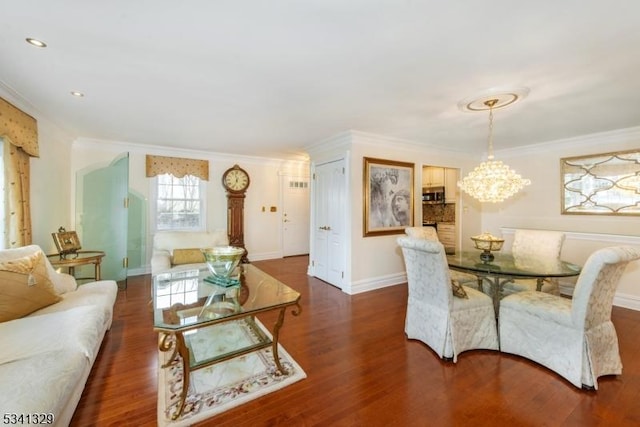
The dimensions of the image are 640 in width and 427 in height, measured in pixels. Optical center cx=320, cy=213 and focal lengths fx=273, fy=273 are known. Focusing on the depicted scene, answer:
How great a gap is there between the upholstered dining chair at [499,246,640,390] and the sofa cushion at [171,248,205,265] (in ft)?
11.9

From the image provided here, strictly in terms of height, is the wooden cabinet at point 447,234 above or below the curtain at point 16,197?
below

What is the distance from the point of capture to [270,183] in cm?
605

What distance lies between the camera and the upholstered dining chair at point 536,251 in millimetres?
2912

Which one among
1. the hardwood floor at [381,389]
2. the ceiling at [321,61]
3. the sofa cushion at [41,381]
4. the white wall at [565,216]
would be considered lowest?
the hardwood floor at [381,389]

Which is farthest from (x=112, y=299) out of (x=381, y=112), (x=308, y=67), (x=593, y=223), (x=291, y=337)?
(x=593, y=223)

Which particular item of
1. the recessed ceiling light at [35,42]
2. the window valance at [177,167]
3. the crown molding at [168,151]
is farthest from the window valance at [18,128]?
the window valance at [177,167]

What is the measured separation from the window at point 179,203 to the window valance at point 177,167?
0.15 metres

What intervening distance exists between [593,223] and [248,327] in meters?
4.84

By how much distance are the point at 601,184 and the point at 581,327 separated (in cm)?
307

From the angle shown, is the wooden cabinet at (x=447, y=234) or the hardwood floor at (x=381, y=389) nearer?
the hardwood floor at (x=381, y=389)

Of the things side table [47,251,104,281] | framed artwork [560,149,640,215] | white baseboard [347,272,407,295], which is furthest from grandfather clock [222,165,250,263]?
framed artwork [560,149,640,215]

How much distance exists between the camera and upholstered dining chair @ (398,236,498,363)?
220 centimetres

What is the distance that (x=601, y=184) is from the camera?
3.79 metres

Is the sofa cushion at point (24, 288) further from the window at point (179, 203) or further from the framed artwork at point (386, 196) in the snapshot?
the framed artwork at point (386, 196)
